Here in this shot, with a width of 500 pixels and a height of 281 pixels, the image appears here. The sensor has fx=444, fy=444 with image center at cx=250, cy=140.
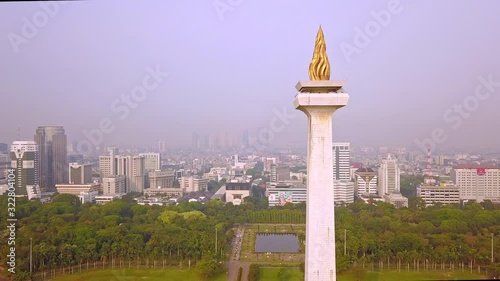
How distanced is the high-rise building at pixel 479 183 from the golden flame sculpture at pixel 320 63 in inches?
1195

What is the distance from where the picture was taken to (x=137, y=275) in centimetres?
1402

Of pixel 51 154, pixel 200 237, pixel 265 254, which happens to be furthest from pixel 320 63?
pixel 51 154

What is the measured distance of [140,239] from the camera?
52.3ft

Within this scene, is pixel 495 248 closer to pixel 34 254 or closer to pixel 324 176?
pixel 324 176

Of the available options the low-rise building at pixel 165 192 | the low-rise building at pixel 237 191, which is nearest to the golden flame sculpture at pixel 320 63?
the low-rise building at pixel 237 191

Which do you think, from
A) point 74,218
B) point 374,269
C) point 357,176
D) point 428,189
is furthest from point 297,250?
point 357,176

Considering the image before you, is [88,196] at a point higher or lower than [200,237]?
lower

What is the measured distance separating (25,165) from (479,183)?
104 feet

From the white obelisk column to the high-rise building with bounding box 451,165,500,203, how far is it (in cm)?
3014

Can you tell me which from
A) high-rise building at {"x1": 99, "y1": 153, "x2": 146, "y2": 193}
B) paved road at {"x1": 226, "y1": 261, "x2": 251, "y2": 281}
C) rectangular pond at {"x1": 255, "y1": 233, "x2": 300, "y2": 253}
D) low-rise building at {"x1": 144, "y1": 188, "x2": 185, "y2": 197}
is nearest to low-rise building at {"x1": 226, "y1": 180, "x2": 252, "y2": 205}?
low-rise building at {"x1": 144, "y1": 188, "x2": 185, "y2": 197}

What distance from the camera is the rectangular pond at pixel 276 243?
18203 millimetres

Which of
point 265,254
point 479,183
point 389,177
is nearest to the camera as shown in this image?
point 265,254

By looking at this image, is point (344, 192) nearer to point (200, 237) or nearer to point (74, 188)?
point (200, 237)

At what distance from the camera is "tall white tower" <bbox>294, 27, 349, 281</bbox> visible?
6859 millimetres
